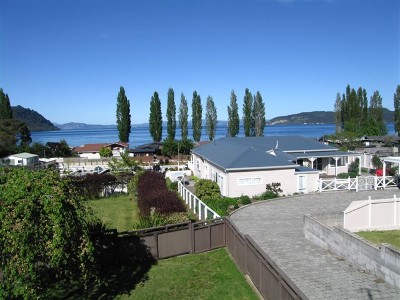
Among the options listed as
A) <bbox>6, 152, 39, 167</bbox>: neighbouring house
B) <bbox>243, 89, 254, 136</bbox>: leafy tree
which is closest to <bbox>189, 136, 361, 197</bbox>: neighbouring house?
<bbox>6, 152, 39, 167</bbox>: neighbouring house

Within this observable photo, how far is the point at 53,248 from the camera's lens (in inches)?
303

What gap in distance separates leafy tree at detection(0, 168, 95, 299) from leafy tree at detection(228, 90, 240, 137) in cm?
7236

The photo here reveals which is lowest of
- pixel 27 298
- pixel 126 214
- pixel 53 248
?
pixel 126 214

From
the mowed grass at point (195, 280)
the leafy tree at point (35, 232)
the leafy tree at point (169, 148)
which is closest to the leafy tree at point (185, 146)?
the leafy tree at point (169, 148)

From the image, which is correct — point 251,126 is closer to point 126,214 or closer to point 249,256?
point 126,214

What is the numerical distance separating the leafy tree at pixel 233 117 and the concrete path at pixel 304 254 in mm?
56691

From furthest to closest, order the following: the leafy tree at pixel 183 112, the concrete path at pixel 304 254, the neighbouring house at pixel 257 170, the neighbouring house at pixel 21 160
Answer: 1. the leafy tree at pixel 183 112
2. the neighbouring house at pixel 21 160
3. the neighbouring house at pixel 257 170
4. the concrete path at pixel 304 254

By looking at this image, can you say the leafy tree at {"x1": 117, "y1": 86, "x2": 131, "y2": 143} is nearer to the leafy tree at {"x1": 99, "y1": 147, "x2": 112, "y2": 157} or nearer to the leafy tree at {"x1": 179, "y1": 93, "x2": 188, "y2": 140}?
the leafy tree at {"x1": 99, "y1": 147, "x2": 112, "y2": 157}

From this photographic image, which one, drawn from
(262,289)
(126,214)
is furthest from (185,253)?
(126,214)

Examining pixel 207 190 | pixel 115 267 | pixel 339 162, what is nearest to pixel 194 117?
pixel 339 162

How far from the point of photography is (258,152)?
28547 millimetres

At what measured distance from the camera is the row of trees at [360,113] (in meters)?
73.8

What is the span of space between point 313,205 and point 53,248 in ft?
57.7

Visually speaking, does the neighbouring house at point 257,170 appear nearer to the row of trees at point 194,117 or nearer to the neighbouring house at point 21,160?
the neighbouring house at point 21,160
